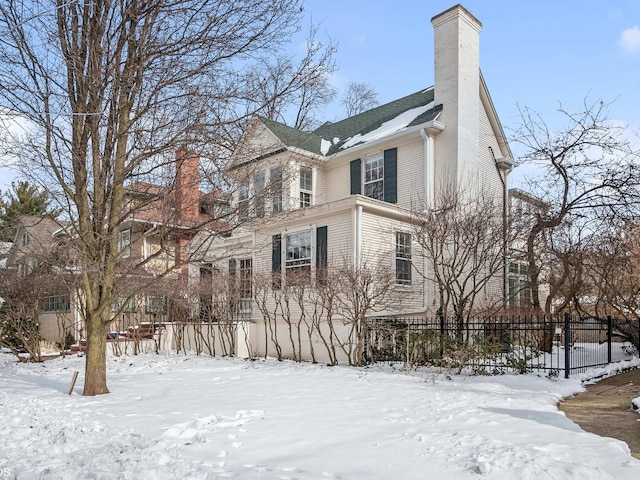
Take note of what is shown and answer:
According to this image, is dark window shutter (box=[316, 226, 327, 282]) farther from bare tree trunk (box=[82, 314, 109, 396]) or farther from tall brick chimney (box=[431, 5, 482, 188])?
bare tree trunk (box=[82, 314, 109, 396])

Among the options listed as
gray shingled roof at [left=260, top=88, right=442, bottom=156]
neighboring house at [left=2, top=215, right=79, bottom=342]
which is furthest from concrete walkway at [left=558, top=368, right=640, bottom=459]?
gray shingled roof at [left=260, top=88, right=442, bottom=156]

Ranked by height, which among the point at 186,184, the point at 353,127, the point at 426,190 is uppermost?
the point at 353,127

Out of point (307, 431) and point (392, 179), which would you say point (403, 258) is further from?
point (307, 431)

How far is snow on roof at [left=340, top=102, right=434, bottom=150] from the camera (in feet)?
55.7

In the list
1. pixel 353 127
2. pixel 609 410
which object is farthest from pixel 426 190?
pixel 609 410

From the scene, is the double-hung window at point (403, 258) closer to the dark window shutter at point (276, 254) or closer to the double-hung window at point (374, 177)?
the double-hung window at point (374, 177)

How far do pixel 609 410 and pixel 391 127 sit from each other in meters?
11.9

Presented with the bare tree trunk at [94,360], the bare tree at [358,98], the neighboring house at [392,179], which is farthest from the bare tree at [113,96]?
the bare tree at [358,98]

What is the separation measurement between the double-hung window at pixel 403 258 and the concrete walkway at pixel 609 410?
20.1ft

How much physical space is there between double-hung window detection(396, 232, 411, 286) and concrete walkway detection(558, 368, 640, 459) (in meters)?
6.11

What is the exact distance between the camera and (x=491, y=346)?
409 inches

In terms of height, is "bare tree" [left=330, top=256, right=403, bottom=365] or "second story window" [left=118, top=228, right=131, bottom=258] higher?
"second story window" [left=118, top=228, right=131, bottom=258]

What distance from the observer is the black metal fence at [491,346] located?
10305 millimetres

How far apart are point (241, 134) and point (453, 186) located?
813 cm
